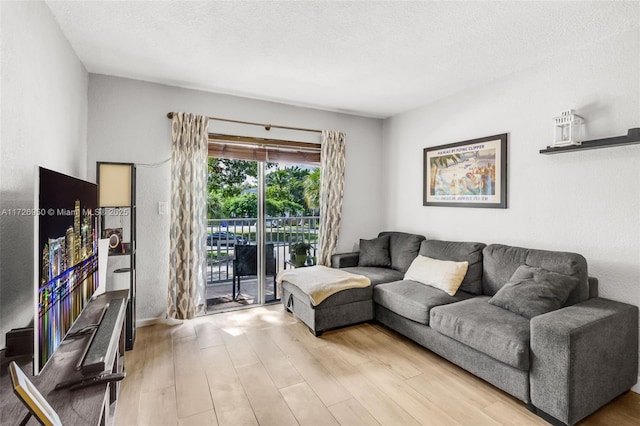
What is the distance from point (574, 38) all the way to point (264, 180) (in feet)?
10.5

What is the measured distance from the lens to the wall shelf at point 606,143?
2.16m

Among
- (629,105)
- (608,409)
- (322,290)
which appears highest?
(629,105)

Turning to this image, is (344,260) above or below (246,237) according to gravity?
below

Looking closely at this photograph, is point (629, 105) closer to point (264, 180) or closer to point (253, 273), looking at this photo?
point (264, 180)

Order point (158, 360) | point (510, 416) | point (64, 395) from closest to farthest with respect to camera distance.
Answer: point (64, 395), point (510, 416), point (158, 360)

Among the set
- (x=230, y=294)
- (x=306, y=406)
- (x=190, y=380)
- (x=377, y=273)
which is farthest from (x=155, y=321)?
(x=377, y=273)

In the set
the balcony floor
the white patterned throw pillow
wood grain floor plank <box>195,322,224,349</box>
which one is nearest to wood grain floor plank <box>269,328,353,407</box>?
wood grain floor plank <box>195,322,224,349</box>

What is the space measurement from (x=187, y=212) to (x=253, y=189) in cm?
90

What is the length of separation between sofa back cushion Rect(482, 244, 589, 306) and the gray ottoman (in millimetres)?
1167

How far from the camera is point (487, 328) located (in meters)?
2.21

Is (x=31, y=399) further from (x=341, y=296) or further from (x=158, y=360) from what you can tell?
(x=341, y=296)

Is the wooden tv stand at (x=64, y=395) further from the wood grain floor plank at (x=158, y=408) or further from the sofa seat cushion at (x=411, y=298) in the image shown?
the sofa seat cushion at (x=411, y=298)

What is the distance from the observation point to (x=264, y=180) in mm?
3949

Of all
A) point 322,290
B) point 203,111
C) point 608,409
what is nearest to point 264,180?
point 203,111
